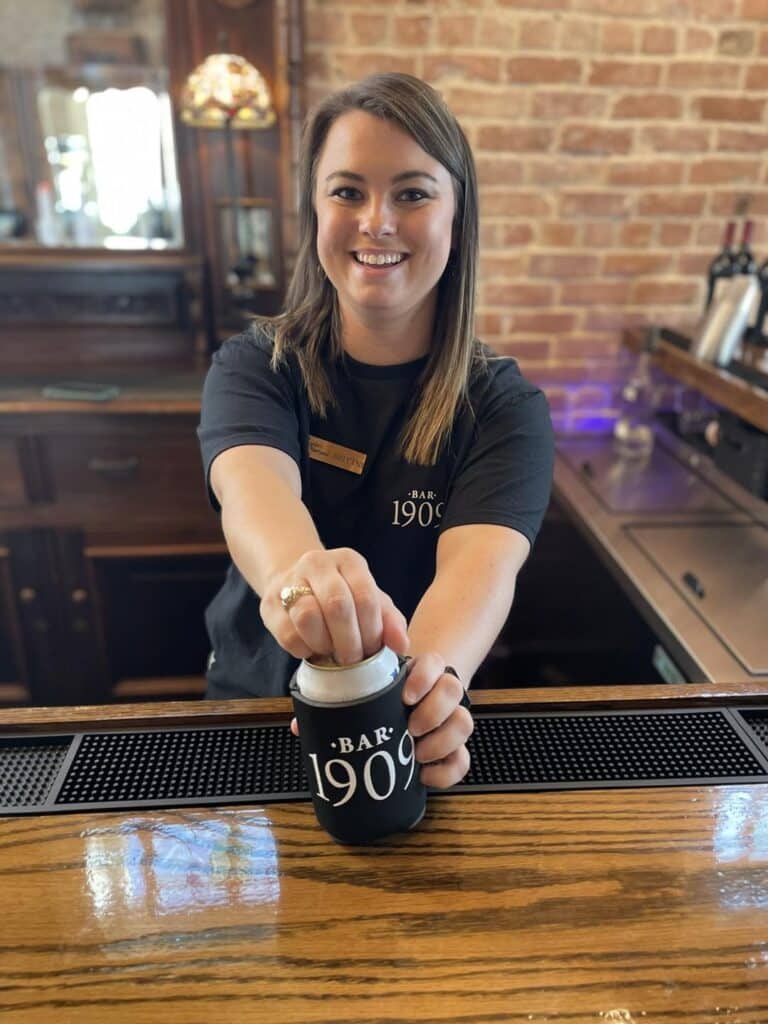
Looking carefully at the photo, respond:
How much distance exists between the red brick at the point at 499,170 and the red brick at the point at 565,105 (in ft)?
0.44

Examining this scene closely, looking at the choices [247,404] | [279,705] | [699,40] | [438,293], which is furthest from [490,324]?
[279,705]

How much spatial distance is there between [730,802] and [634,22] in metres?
2.10

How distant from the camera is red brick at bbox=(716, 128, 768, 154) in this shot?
220 cm

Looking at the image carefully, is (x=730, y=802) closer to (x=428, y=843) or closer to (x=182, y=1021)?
(x=428, y=843)

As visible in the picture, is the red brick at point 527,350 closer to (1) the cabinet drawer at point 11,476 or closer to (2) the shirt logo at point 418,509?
(2) the shirt logo at point 418,509

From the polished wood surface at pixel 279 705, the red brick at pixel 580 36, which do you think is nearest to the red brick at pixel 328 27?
the red brick at pixel 580 36

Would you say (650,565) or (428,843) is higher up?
(428,843)

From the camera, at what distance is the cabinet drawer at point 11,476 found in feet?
6.62

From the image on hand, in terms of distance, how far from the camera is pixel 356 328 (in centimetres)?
122

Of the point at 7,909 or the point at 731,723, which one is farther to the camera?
the point at 731,723

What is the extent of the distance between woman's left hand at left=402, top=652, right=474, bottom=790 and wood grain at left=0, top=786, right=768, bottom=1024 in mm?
52

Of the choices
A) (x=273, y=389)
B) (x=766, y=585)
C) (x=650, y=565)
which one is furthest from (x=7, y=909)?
(x=766, y=585)

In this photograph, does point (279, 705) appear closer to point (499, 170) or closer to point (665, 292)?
point (499, 170)

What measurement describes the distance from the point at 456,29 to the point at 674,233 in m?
0.86
